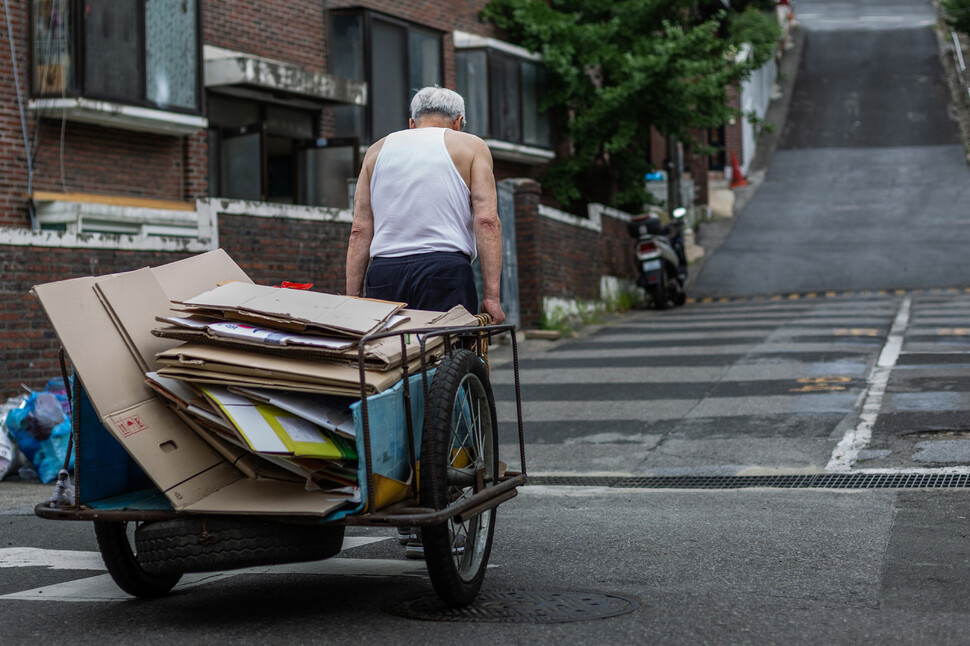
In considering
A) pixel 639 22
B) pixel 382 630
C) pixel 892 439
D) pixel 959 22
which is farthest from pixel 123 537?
pixel 959 22

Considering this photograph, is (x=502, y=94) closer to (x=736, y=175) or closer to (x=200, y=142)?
(x=200, y=142)

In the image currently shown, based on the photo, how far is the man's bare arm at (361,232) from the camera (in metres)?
5.13

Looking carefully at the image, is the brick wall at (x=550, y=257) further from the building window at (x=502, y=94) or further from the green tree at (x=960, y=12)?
the green tree at (x=960, y=12)

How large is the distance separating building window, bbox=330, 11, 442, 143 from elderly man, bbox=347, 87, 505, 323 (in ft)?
42.7

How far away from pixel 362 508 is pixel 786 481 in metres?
4.01

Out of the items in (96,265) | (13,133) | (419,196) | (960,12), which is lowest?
(419,196)

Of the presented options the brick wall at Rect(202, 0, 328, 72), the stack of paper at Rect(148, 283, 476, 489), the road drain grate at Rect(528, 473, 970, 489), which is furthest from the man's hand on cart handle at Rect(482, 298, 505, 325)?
the brick wall at Rect(202, 0, 328, 72)

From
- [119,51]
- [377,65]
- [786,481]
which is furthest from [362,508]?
[377,65]

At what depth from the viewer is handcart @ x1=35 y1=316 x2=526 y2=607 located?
153 inches

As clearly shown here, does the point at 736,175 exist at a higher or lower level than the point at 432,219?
higher

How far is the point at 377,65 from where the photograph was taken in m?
18.4

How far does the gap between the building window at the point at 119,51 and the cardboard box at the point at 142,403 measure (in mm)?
9592

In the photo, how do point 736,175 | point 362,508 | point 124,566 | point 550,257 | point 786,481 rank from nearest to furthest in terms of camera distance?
point 362,508 < point 124,566 < point 786,481 < point 550,257 < point 736,175

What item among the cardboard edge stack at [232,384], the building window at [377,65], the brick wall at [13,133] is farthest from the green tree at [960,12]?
the cardboard edge stack at [232,384]
